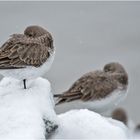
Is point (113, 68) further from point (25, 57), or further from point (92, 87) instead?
point (25, 57)

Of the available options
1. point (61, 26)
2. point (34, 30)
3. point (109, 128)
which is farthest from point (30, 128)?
point (61, 26)

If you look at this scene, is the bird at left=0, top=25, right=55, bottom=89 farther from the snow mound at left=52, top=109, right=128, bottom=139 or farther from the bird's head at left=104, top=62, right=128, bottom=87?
the bird's head at left=104, top=62, right=128, bottom=87

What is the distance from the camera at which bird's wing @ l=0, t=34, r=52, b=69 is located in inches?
332

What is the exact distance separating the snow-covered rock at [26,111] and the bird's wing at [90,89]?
795 millimetres

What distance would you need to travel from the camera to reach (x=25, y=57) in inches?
338

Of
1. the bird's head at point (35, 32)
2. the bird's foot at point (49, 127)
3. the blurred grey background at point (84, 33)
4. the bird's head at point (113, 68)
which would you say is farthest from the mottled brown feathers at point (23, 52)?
the blurred grey background at point (84, 33)

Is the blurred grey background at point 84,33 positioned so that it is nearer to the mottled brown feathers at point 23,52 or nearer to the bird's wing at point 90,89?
the bird's wing at point 90,89

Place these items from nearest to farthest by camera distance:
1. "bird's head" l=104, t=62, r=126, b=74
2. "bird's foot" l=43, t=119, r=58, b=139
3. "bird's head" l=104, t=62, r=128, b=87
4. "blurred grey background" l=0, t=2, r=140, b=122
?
"bird's foot" l=43, t=119, r=58, b=139, "bird's head" l=104, t=62, r=128, b=87, "bird's head" l=104, t=62, r=126, b=74, "blurred grey background" l=0, t=2, r=140, b=122

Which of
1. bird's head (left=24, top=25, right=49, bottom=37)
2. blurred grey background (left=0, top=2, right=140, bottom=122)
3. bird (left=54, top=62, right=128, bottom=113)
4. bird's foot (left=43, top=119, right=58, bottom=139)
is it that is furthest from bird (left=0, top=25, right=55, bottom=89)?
blurred grey background (left=0, top=2, right=140, bottom=122)

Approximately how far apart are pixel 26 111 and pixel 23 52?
1403mm

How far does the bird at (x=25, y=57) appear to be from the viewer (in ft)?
27.5

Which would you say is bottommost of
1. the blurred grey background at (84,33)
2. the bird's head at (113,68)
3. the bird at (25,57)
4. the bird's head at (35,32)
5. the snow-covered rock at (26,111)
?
the blurred grey background at (84,33)

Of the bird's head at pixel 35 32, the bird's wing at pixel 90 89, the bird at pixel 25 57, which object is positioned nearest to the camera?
the bird at pixel 25 57

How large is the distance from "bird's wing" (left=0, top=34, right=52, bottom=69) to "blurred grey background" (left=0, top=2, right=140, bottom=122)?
21.3ft
